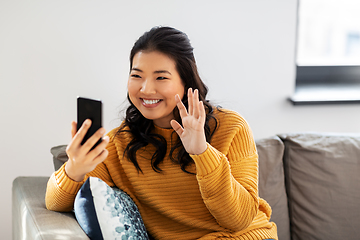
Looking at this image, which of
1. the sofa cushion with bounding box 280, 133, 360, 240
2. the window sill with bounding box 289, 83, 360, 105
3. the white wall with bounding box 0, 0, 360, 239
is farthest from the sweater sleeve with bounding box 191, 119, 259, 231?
the window sill with bounding box 289, 83, 360, 105

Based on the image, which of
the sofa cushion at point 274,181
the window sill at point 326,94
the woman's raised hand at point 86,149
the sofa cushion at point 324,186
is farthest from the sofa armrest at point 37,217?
the window sill at point 326,94

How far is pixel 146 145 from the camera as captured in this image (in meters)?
1.57

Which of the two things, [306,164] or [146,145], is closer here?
[146,145]

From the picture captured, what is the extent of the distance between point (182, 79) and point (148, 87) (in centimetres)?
15

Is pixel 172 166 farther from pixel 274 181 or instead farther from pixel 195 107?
pixel 274 181

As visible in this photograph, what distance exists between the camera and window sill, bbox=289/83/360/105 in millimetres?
2445

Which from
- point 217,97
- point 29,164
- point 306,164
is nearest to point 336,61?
point 217,97

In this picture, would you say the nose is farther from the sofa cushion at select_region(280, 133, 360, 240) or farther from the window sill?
the window sill

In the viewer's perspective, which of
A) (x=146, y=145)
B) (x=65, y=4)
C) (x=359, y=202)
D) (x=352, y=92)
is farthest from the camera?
(x=352, y=92)

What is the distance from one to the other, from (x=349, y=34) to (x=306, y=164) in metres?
1.20

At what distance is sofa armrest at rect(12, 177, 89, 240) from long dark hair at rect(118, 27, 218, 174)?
0.34 metres

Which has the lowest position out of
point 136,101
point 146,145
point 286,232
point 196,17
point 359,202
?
point 286,232

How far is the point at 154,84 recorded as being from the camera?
4.65 feet

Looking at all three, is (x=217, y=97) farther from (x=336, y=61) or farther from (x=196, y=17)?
(x=336, y=61)
